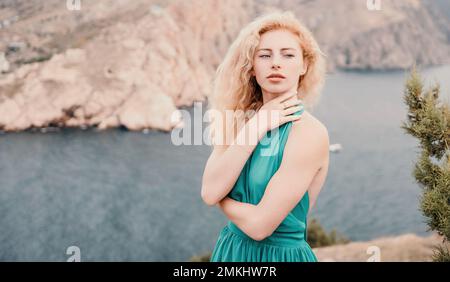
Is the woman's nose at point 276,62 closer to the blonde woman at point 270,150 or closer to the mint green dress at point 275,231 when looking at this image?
the blonde woman at point 270,150

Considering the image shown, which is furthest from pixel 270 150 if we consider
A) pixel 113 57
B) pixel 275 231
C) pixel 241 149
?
pixel 113 57

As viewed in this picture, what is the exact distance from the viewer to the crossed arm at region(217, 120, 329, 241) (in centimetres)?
142

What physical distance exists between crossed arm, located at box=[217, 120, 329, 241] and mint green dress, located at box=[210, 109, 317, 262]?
0.05 metres

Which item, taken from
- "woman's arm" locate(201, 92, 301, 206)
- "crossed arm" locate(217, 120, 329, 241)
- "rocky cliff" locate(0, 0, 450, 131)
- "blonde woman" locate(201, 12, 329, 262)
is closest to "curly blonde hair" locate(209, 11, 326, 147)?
"blonde woman" locate(201, 12, 329, 262)

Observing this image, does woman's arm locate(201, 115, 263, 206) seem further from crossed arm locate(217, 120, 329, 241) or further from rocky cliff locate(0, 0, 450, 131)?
rocky cliff locate(0, 0, 450, 131)

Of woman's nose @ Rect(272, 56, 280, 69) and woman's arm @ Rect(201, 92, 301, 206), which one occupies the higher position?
woman's nose @ Rect(272, 56, 280, 69)

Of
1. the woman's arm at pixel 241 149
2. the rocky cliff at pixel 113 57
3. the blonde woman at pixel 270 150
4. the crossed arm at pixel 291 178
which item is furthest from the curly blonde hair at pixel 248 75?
the rocky cliff at pixel 113 57

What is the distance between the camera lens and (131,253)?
20562 mm

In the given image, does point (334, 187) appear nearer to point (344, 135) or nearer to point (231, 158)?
point (344, 135)

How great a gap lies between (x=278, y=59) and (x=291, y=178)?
1.22ft

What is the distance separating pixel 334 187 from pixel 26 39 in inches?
810

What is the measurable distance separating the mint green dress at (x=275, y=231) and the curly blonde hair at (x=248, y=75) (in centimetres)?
17

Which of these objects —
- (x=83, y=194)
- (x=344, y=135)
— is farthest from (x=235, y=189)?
(x=344, y=135)

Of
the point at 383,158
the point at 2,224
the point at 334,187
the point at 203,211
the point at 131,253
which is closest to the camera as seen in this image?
the point at 131,253
